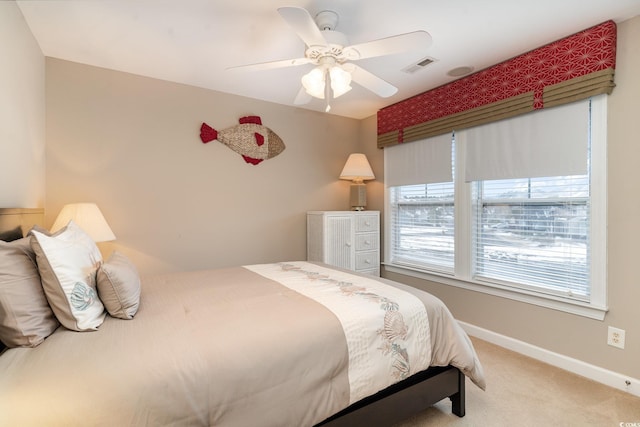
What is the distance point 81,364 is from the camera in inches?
38.5

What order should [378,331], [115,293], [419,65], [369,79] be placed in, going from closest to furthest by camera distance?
Answer: [115,293], [378,331], [369,79], [419,65]

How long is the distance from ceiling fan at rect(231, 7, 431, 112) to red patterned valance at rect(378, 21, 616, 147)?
111 centimetres

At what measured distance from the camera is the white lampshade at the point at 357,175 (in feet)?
12.0

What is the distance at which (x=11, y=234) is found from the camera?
154cm

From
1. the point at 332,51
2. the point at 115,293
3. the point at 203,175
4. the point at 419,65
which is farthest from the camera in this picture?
the point at 203,175

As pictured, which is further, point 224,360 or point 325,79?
point 325,79

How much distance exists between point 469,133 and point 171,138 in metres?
2.80

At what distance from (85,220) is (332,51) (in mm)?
2036

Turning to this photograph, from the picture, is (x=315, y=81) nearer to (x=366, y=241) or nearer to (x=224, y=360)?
(x=224, y=360)

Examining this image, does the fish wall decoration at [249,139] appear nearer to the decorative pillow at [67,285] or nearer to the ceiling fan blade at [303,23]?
the ceiling fan blade at [303,23]

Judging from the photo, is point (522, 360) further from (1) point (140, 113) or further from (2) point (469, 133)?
(1) point (140, 113)

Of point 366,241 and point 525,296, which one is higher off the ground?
point 366,241

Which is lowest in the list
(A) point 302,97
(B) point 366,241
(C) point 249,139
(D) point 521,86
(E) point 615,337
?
(E) point 615,337

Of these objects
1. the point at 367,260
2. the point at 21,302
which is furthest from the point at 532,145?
the point at 21,302
